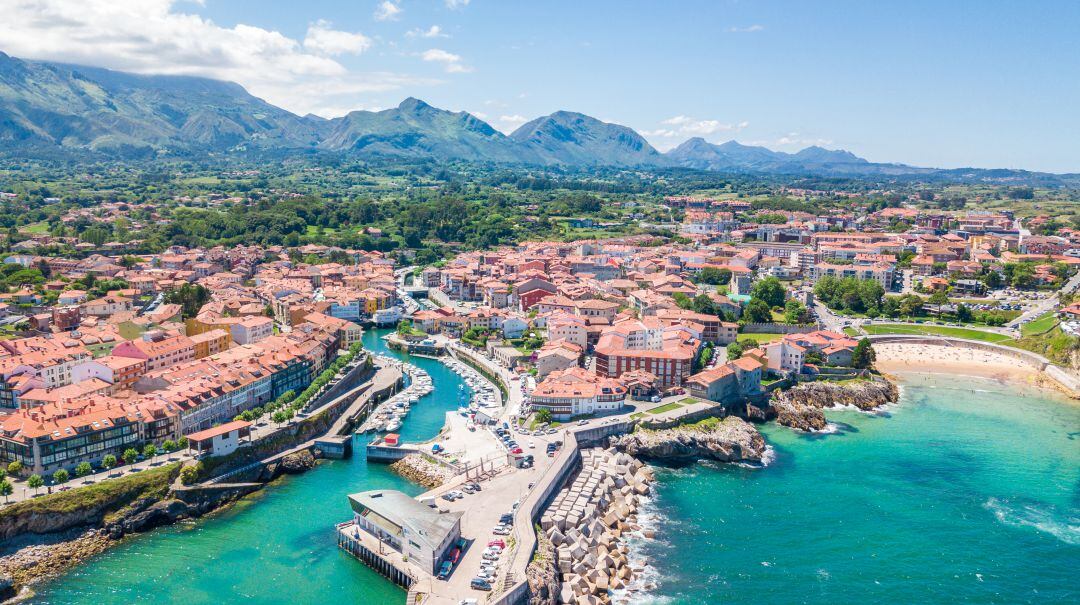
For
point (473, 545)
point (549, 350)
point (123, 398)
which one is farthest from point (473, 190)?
point (473, 545)

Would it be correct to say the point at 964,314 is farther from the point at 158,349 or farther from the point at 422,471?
the point at 158,349

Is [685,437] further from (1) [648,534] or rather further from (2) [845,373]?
(2) [845,373]

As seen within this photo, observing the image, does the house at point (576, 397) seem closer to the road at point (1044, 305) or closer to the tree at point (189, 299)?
the tree at point (189, 299)

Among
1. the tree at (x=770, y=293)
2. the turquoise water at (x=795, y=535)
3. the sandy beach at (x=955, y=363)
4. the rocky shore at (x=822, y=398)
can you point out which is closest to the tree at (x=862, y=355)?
the rocky shore at (x=822, y=398)

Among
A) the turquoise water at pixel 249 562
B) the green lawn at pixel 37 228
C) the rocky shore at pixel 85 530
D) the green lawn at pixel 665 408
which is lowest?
the turquoise water at pixel 249 562

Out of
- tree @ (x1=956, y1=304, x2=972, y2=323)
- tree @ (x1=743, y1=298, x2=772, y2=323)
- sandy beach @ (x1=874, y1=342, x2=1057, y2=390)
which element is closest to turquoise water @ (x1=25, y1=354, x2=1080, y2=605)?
sandy beach @ (x1=874, y1=342, x2=1057, y2=390)

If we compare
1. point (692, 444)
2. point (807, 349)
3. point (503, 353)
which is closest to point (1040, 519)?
point (692, 444)

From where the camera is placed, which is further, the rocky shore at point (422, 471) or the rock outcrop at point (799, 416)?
the rock outcrop at point (799, 416)
